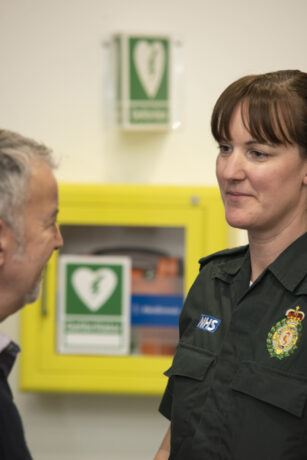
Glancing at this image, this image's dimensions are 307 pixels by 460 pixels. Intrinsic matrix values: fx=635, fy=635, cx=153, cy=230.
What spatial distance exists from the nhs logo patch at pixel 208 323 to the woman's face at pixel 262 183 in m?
0.23

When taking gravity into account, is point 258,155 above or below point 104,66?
below

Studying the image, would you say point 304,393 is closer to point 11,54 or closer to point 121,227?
point 121,227

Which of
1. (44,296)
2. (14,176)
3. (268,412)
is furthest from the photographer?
(44,296)

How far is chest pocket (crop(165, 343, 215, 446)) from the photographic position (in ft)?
4.44

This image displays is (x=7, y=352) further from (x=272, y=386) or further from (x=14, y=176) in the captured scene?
(x=272, y=386)

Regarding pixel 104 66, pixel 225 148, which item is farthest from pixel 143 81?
pixel 225 148

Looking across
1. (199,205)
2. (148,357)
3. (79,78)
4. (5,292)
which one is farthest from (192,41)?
(5,292)

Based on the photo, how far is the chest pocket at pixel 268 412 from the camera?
46.8 inches

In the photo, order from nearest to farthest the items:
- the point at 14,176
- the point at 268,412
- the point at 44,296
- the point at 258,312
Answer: the point at 14,176
the point at 268,412
the point at 258,312
the point at 44,296

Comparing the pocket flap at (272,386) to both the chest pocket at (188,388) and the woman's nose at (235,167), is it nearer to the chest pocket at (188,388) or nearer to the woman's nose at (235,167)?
the chest pocket at (188,388)

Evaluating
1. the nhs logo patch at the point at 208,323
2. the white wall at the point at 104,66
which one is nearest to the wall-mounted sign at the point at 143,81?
the white wall at the point at 104,66

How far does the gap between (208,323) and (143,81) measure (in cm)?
114

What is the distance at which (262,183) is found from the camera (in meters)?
1.28

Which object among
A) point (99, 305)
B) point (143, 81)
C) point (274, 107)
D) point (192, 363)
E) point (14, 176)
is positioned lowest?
point (99, 305)
